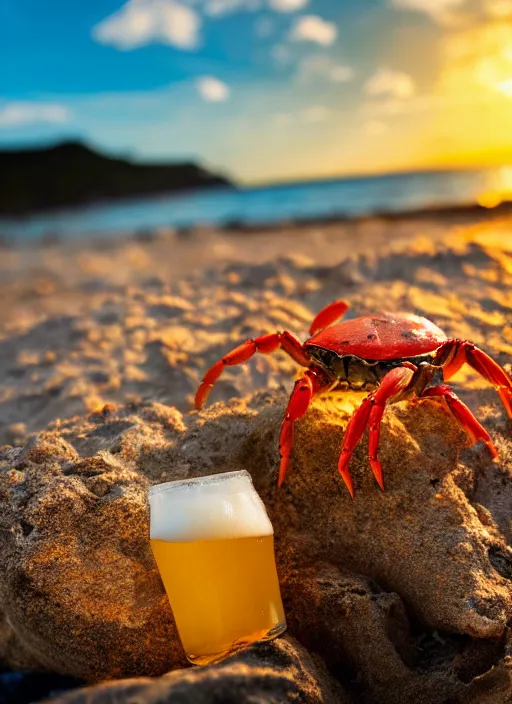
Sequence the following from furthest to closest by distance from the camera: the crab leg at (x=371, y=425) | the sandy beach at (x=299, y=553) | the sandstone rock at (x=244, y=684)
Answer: the crab leg at (x=371, y=425) < the sandy beach at (x=299, y=553) < the sandstone rock at (x=244, y=684)

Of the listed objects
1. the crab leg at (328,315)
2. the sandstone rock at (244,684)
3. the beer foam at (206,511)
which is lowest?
the sandstone rock at (244,684)

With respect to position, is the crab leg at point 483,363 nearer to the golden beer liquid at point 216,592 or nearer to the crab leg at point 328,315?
the crab leg at point 328,315

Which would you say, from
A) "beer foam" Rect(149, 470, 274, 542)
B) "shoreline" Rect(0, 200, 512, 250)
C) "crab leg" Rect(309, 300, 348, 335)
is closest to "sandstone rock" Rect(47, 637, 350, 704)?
"beer foam" Rect(149, 470, 274, 542)

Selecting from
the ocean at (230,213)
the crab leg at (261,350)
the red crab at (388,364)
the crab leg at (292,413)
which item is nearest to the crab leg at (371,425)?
the red crab at (388,364)

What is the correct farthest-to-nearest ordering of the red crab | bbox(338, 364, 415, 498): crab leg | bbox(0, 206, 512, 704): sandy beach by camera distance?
the red crab → bbox(338, 364, 415, 498): crab leg → bbox(0, 206, 512, 704): sandy beach

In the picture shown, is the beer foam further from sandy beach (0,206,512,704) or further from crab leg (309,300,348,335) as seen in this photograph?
crab leg (309,300,348,335)

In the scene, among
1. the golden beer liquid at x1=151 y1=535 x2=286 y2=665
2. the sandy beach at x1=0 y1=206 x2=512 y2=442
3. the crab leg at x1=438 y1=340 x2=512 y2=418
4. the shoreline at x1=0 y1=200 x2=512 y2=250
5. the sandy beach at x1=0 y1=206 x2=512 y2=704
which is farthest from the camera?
the shoreline at x1=0 y1=200 x2=512 y2=250

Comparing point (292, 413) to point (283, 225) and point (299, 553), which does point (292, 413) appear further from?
point (283, 225)
